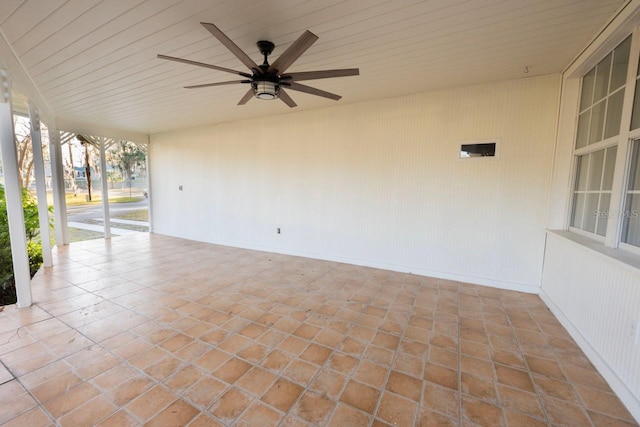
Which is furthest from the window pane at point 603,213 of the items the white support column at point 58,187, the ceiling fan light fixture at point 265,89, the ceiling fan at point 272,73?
the white support column at point 58,187

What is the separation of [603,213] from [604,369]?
1318 millimetres

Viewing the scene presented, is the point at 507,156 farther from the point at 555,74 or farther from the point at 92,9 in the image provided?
the point at 92,9

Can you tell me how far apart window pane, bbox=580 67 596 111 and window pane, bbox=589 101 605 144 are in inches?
6.8

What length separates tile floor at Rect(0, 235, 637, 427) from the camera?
5.28 feet

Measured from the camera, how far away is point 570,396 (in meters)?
1.74

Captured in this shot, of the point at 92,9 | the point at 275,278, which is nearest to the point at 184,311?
the point at 275,278

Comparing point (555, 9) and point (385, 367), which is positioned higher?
point (555, 9)

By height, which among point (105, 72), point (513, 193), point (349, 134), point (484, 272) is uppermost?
point (105, 72)

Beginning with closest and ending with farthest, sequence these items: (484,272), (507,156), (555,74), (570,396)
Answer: (570,396) < (555,74) < (507,156) < (484,272)

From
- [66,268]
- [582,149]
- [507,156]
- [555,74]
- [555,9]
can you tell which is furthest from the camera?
[66,268]

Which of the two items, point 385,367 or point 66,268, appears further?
point 66,268

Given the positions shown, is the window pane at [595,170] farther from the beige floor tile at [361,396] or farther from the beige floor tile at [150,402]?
the beige floor tile at [150,402]

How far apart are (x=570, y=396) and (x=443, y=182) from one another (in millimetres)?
2621

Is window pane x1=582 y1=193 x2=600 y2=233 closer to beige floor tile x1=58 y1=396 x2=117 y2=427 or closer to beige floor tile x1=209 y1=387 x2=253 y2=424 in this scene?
beige floor tile x1=209 y1=387 x2=253 y2=424
